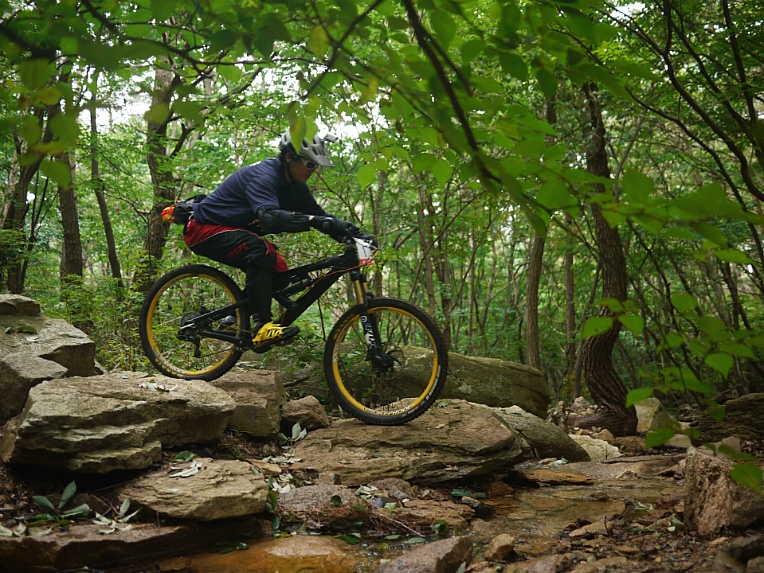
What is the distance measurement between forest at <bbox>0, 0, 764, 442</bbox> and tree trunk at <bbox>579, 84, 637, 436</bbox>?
1.1 inches

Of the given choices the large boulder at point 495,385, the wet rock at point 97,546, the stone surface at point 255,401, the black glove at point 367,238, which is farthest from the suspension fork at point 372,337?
the large boulder at point 495,385

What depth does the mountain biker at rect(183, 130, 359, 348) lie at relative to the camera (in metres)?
4.53

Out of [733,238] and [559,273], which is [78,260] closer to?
[733,238]

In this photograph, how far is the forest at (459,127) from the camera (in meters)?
1.61

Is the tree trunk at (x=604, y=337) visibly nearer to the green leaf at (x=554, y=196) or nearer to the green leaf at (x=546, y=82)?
the green leaf at (x=546, y=82)

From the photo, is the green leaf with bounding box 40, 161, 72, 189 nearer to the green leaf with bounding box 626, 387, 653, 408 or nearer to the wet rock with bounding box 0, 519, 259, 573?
the green leaf with bounding box 626, 387, 653, 408

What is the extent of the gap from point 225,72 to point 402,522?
2.48 m

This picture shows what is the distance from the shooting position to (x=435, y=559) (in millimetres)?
2607

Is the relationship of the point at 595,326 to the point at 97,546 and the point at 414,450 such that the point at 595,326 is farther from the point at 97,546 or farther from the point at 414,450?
the point at 414,450

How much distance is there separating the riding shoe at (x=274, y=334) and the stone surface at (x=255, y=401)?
0.40 metres

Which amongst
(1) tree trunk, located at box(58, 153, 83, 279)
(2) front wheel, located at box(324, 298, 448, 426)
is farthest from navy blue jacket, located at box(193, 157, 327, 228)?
(1) tree trunk, located at box(58, 153, 83, 279)

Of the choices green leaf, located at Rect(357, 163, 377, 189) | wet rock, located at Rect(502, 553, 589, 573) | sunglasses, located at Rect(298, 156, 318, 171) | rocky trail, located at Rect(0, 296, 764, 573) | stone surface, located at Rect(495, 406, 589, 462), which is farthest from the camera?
stone surface, located at Rect(495, 406, 589, 462)

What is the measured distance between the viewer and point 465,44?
180 cm

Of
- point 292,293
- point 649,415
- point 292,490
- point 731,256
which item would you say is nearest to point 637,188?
point 731,256
